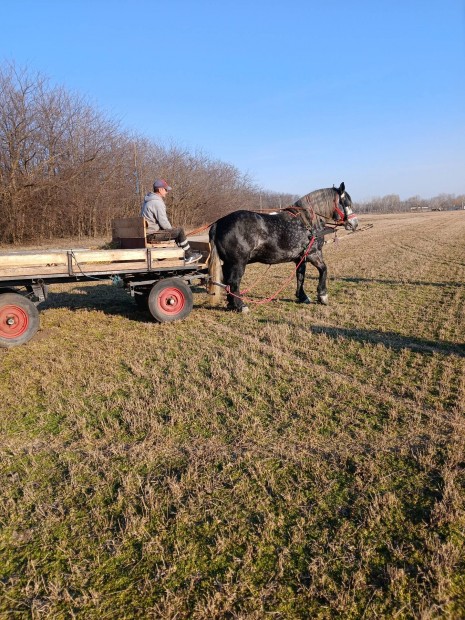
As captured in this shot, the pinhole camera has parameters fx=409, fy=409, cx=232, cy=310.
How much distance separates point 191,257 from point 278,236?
167 cm

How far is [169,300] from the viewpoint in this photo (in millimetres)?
6801

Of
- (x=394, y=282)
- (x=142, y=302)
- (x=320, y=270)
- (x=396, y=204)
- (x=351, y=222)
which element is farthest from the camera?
(x=396, y=204)

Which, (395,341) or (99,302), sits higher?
(99,302)

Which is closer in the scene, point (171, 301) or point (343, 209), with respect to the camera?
point (171, 301)

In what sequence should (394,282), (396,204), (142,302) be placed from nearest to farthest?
(142,302) → (394,282) → (396,204)

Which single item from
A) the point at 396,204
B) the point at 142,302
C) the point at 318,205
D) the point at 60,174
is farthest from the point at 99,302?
the point at 396,204

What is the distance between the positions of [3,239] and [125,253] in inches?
771

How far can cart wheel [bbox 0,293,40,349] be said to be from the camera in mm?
5473

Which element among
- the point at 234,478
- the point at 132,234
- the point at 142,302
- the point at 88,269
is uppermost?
the point at 132,234

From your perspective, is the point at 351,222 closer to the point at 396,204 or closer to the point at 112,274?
the point at 112,274

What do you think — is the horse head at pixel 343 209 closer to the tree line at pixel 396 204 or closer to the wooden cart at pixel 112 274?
the wooden cart at pixel 112 274

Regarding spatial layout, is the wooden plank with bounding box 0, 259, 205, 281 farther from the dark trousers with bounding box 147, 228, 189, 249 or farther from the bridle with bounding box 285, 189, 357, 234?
the bridle with bounding box 285, 189, 357, 234

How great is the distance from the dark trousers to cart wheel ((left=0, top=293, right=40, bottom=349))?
2.11m

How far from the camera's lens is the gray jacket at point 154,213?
6.59 meters
